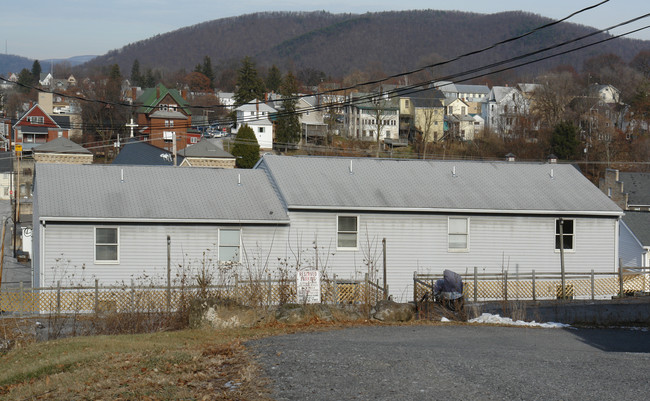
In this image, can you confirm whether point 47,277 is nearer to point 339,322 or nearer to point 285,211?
point 285,211

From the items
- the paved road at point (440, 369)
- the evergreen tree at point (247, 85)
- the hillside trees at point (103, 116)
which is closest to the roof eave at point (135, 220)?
the paved road at point (440, 369)

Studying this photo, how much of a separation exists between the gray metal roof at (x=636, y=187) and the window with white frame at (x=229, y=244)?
142ft

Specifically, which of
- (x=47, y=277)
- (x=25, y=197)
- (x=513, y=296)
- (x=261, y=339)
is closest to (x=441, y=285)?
(x=513, y=296)

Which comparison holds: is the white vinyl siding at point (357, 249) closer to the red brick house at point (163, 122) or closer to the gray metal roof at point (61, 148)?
the gray metal roof at point (61, 148)

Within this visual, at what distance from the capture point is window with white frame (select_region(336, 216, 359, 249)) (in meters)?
30.5

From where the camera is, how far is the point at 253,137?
285 feet

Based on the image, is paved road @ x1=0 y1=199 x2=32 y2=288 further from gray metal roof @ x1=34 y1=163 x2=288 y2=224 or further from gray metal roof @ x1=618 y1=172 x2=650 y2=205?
gray metal roof @ x1=618 y1=172 x2=650 y2=205

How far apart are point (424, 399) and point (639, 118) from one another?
342ft

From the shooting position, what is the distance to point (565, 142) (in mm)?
83875

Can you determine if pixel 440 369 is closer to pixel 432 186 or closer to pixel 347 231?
pixel 347 231

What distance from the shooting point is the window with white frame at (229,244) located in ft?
95.6

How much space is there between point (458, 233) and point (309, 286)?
41.0ft

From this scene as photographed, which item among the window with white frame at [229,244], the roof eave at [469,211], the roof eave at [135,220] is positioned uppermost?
the roof eave at [469,211]

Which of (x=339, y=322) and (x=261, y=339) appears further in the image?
(x=339, y=322)
